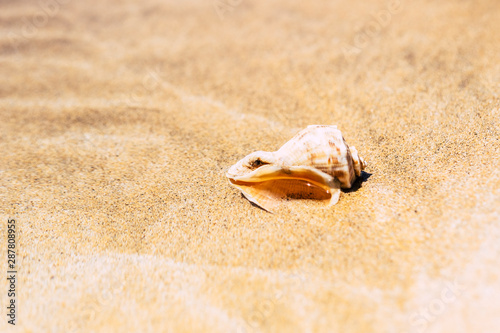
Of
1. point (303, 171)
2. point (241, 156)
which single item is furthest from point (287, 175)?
point (241, 156)

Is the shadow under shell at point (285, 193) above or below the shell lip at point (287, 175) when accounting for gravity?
below

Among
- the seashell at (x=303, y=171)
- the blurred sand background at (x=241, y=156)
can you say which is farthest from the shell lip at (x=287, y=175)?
the blurred sand background at (x=241, y=156)

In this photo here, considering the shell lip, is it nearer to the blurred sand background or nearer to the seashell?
the seashell

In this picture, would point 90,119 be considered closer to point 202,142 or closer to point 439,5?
point 202,142

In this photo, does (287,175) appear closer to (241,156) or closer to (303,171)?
(303,171)

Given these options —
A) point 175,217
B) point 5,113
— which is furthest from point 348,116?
point 5,113

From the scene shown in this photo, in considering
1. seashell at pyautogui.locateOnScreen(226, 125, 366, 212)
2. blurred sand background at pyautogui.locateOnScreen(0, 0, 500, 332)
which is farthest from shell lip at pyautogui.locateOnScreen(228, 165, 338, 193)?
blurred sand background at pyautogui.locateOnScreen(0, 0, 500, 332)

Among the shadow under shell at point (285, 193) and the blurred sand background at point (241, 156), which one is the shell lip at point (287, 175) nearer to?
→ the shadow under shell at point (285, 193)

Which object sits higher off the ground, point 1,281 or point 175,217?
point 175,217
